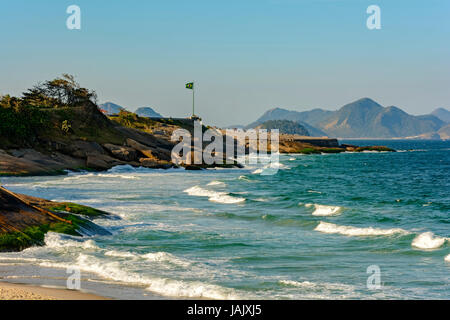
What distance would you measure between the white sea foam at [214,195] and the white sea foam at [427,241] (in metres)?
16.5

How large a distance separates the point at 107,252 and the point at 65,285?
15.0ft

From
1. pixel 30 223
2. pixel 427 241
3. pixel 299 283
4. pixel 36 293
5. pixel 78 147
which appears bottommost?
pixel 427 241

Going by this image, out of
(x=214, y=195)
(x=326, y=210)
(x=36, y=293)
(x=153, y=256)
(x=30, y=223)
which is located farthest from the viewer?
(x=214, y=195)

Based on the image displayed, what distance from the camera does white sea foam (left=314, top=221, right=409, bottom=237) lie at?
25.0 m

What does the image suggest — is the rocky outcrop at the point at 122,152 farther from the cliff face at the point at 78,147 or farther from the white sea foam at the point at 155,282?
the white sea foam at the point at 155,282

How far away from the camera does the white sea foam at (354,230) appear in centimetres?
2499

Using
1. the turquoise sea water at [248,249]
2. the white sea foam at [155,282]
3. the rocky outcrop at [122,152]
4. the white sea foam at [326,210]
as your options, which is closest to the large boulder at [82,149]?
the rocky outcrop at [122,152]

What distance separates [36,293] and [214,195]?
28505mm

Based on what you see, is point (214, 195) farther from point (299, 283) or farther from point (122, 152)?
point (122, 152)

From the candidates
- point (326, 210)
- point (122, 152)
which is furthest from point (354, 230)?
point (122, 152)

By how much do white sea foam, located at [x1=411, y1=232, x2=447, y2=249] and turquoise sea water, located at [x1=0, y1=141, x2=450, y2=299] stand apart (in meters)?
0.04

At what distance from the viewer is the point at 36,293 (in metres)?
12.9

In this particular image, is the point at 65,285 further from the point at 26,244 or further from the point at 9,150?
the point at 9,150
